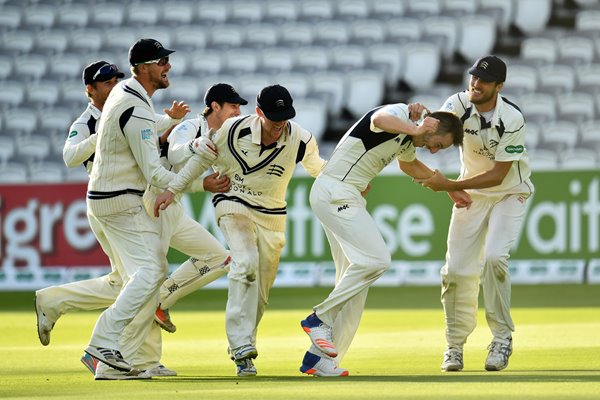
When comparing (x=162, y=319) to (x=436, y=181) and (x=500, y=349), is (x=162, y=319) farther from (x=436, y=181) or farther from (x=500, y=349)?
(x=500, y=349)

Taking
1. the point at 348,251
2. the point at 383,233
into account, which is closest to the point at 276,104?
the point at 348,251

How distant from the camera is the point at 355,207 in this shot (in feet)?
30.1

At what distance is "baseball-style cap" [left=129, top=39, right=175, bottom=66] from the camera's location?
29.6ft

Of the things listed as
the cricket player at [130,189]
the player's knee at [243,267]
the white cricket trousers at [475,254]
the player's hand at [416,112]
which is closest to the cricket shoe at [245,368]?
the player's knee at [243,267]

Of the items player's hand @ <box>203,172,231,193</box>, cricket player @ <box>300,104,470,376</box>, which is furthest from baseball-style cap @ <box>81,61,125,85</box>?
cricket player @ <box>300,104,470,376</box>

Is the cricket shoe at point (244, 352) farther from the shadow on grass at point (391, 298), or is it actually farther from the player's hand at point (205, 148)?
the shadow on grass at point (391, 298)

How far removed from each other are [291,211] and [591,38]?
8077 millimetres

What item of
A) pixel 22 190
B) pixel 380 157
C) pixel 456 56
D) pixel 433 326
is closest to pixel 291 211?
pixel 22 190

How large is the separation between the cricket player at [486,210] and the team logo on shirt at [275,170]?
105 cm

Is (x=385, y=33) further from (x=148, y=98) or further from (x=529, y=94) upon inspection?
(x=148, y=98)

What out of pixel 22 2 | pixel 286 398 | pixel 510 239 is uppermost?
pixel 22 2

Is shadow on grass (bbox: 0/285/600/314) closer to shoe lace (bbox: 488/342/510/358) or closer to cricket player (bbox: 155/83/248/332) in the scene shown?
cricket player (bbox: 155/83/248/332)

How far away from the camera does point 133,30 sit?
2575 centimetres

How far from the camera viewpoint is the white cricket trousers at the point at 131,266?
8.84 meters
